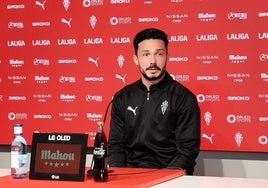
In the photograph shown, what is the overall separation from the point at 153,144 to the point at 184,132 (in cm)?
19

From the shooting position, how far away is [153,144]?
241 cm

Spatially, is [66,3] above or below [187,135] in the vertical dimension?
above

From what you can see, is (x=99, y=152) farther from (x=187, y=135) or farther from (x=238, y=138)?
(x=238, y=138)

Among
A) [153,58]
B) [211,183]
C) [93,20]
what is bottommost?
[211,183]

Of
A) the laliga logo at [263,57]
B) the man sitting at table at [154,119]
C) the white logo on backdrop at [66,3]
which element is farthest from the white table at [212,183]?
the white logo on backdrop at [66,3]

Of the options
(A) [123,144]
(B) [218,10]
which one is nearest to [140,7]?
(B) [218,10]

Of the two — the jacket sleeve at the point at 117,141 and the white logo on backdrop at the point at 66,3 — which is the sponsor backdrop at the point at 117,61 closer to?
the white logo on backdrop at the point at 66,3

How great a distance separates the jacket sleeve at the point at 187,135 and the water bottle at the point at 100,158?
2.19ft

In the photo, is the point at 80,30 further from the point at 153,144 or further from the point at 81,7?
the point at 153,144

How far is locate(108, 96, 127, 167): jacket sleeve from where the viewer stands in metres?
2.41

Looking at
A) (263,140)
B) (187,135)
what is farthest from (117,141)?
(263,140)

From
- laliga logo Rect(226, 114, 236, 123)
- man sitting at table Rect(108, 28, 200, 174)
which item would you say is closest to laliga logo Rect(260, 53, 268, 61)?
laliga logo Rect(226, 114, 236, 123)

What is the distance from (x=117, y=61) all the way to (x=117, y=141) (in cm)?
94

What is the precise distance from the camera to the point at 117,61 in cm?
328
